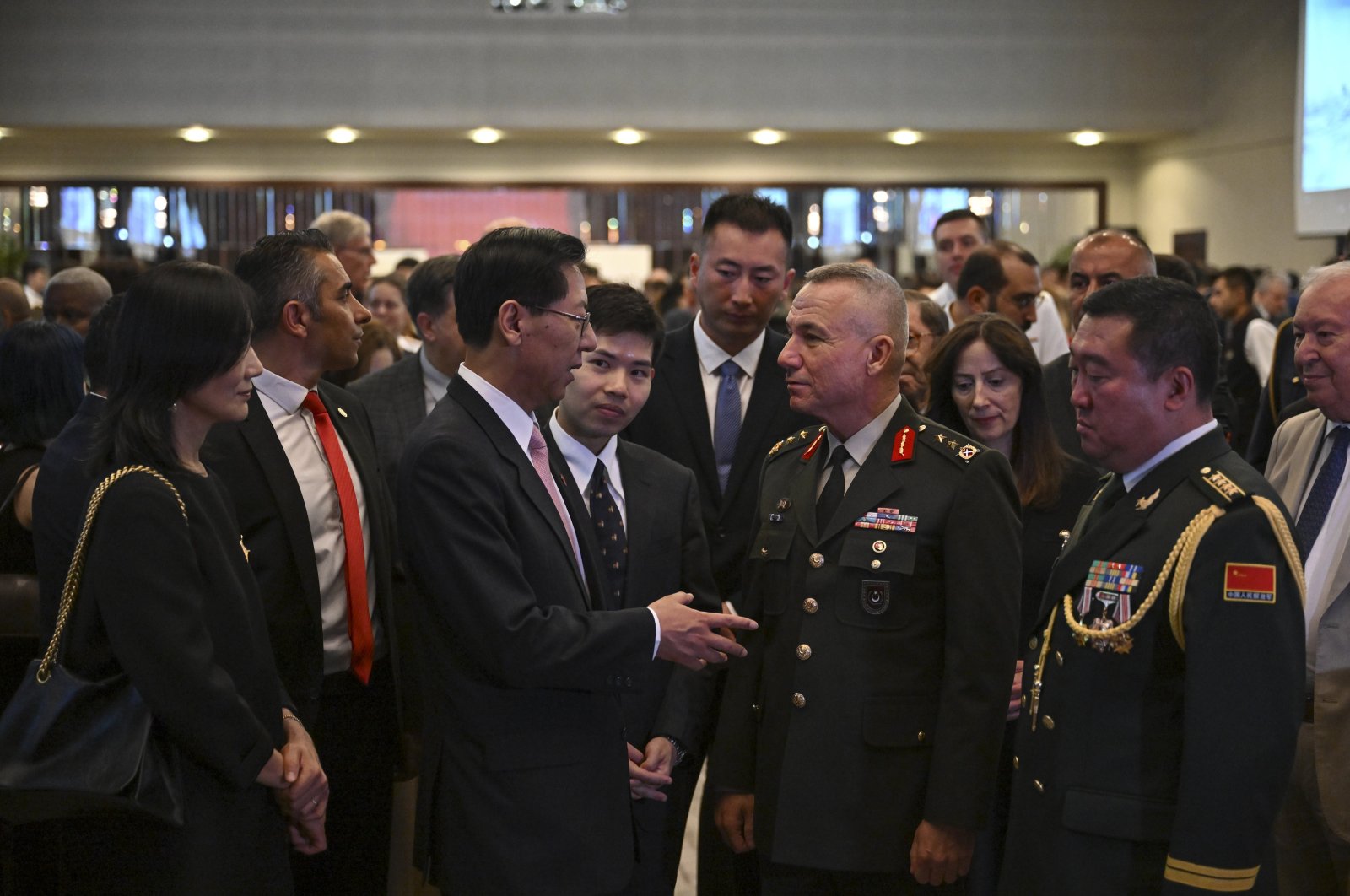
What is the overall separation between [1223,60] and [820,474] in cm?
1059

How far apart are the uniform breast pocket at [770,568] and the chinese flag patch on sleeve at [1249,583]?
2.82ft

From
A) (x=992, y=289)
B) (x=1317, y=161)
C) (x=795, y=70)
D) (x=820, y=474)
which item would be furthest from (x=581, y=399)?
(x=795, y=70)

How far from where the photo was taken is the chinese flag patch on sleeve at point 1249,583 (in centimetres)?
189

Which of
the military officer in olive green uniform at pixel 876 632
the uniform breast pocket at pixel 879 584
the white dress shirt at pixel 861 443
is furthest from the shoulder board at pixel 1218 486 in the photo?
the white dress shirt at pixel 861 443

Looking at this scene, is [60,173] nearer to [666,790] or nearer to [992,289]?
[992,289]

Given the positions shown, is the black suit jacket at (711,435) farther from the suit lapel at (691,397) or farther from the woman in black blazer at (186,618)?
the woman in black blazer at (186,618)

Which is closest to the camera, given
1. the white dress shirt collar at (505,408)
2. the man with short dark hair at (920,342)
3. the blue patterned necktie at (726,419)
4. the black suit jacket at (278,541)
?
the white dress shirt collar at (505,408)

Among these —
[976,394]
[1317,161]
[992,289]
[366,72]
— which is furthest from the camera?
[366,72]

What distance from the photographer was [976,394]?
3119mm

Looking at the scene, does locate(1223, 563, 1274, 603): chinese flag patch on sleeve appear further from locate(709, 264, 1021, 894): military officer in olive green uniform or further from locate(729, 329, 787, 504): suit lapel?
locate(729, 329, 787, 504): suit lapel

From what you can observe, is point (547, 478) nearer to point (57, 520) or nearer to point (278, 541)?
point (278, 541)

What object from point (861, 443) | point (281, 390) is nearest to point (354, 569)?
point (281, 390)

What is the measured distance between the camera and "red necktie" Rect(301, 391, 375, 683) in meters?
2.83

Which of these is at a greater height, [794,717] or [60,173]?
[60,173]
